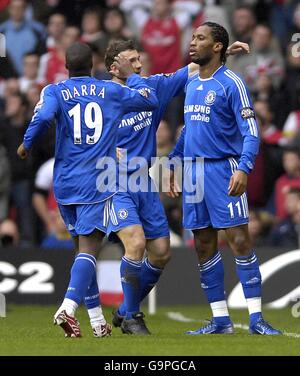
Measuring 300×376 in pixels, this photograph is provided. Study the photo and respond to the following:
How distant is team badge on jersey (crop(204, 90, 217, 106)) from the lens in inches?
420

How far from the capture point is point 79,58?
10.3m

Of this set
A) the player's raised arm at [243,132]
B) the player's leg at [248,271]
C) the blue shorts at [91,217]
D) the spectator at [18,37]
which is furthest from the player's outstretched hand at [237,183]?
the spectator at [18,37]

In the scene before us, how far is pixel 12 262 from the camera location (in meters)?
15.7

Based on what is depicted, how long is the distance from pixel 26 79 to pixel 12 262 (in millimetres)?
3580

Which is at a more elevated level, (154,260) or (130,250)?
(130,250)

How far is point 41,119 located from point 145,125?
157cm

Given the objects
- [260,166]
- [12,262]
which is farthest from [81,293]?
[260,166]

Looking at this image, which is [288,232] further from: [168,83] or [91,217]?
[91,217]

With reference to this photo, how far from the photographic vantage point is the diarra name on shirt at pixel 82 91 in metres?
10.3

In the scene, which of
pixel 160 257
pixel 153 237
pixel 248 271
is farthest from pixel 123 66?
pixel 248 271

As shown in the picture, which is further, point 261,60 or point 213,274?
point 261,60

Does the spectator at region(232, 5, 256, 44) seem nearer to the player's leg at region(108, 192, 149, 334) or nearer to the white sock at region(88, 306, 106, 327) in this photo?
the player's leg at region(108, 192, 149, 334)

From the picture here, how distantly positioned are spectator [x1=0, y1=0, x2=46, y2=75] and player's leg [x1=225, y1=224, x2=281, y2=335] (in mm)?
8576
